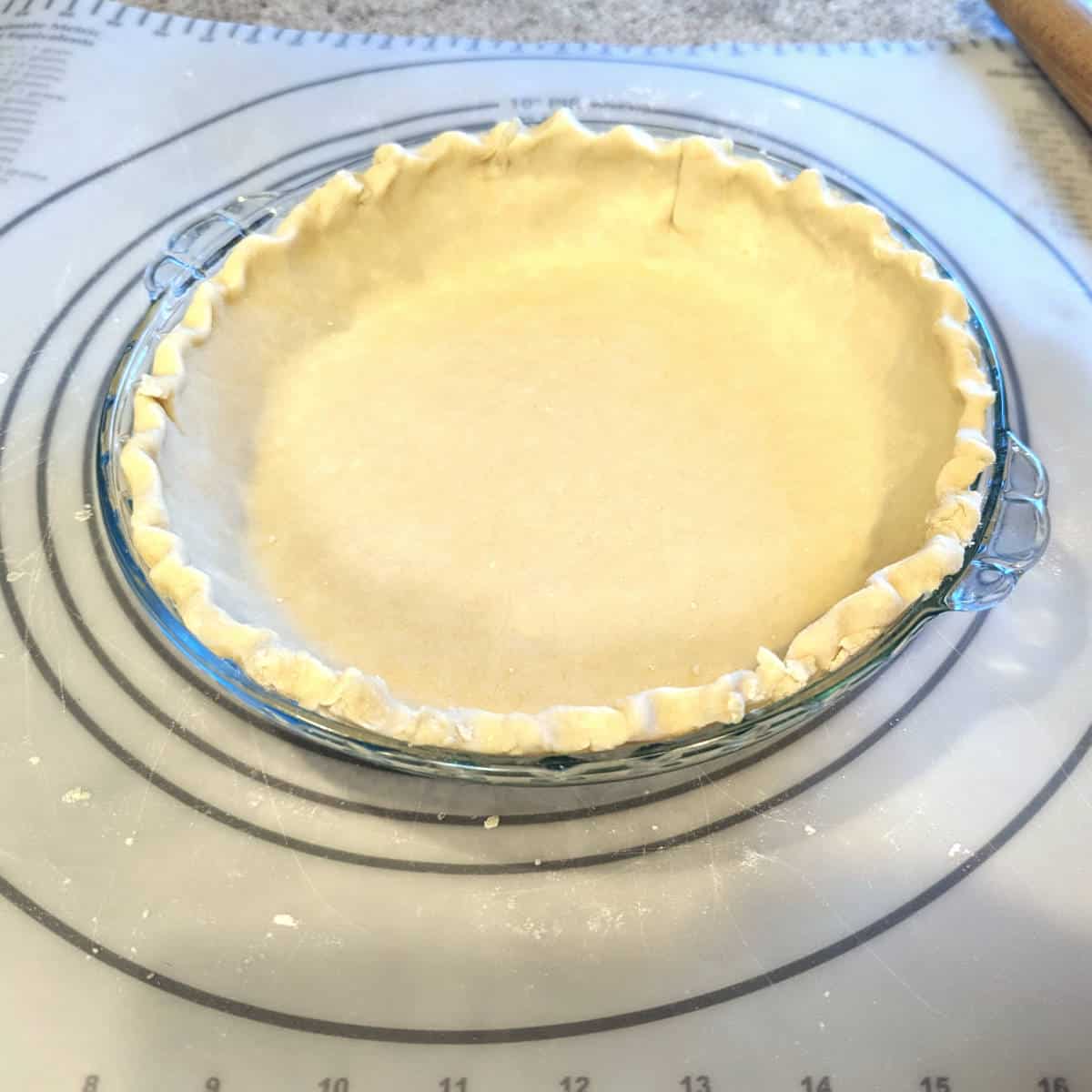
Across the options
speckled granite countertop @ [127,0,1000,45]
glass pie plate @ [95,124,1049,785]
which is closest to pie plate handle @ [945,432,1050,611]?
glass pie plate @ [95,124,1049,785]

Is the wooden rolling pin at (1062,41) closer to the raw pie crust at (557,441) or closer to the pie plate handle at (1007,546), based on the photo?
the raw pie crust at (557,441)

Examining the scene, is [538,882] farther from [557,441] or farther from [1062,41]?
[1062,41]

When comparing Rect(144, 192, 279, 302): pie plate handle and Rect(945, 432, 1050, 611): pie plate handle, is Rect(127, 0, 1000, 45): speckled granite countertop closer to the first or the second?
Rect(144, 192, 279, 302): pie plate handle

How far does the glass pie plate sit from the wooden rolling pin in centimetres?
45

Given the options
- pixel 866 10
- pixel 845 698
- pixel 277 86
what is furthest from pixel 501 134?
pixel 866 10

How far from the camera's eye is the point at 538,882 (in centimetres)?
64

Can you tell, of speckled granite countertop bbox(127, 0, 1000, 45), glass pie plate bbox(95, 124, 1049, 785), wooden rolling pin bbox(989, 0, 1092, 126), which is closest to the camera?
glass pie plate bbox(95, 124, 1049, 785)

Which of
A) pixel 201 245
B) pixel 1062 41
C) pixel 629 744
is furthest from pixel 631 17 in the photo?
pixel 629 744

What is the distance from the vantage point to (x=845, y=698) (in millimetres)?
712

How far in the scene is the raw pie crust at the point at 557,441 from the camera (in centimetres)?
66

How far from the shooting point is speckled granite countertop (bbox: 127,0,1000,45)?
1250mm

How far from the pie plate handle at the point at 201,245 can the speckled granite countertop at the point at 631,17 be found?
0.46 m

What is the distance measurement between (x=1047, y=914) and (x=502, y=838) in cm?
37

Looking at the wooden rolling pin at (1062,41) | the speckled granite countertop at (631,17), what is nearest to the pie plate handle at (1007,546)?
the wooden rolling pin at (1062,41)
